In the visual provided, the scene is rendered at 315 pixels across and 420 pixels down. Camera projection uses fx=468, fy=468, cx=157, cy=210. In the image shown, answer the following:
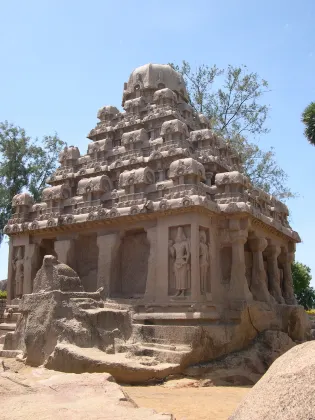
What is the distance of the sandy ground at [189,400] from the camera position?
731 centimetres

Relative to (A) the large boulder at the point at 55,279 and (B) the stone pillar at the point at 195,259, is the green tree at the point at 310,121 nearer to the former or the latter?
(B) the stone pillar at the point at 195,259

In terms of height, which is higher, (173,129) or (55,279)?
(173,129)

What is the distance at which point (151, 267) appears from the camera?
1295 cm

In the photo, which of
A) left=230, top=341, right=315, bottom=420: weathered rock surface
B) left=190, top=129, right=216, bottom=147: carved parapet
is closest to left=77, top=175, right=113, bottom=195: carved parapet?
left=190, top=129, right=216, bottom=147: carved parapet

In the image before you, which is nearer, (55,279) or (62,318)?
(62,318)

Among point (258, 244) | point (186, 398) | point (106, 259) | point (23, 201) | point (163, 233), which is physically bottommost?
point (186, 398)

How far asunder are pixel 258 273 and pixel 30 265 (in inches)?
299

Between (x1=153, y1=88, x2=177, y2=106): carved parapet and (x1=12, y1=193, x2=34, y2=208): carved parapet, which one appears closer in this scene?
(x1=153, y1=88, x2=177, y2=106): carved parapet

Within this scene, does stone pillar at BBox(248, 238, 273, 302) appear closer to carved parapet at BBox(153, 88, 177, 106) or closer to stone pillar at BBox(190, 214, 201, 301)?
stone pillar at BBox(190, 214, 201, 301)

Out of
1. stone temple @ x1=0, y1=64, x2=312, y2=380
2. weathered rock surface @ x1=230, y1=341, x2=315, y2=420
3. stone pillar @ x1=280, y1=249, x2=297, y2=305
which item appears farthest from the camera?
stone pillar @ x1=280, y1=249, x2=297, y2=305

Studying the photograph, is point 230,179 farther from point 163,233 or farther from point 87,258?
point 87,258

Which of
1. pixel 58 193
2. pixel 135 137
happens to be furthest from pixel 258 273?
pixel 58 193

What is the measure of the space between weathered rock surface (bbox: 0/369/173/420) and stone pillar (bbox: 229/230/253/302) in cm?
714

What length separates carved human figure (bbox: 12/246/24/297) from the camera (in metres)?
16.1
